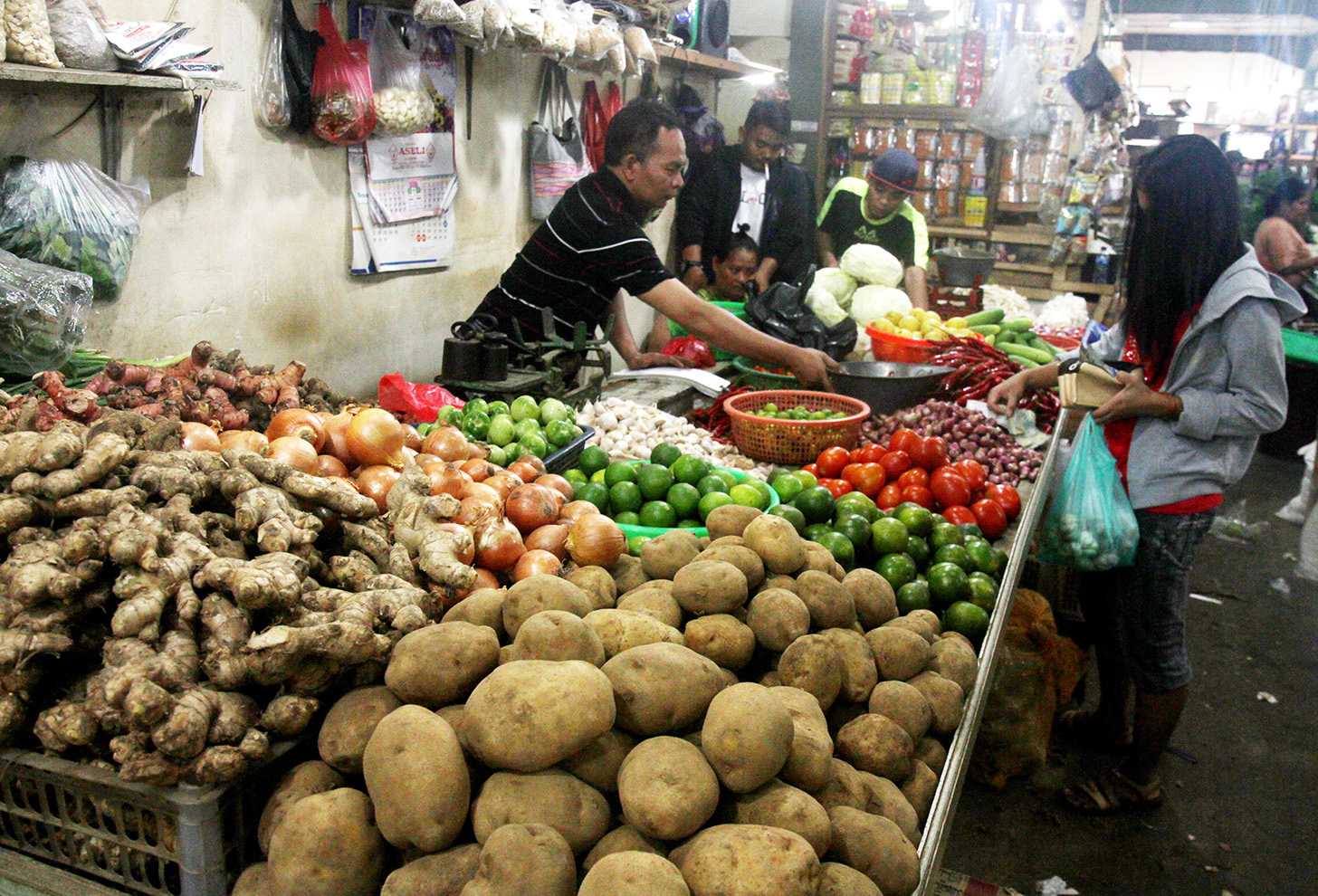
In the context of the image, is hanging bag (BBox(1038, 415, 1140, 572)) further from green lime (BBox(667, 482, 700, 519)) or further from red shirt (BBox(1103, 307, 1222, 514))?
green lime (BBox(667, 482, 700, 519))

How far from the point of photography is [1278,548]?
679 cm

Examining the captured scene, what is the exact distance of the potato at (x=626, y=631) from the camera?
62.1 inches

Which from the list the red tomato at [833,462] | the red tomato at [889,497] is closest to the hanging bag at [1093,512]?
the red tomato at [889,497]

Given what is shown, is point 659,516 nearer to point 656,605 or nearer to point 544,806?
point 656,605

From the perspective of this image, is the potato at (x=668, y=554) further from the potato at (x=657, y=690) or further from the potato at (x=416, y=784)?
the potato at (x=416, y=784)

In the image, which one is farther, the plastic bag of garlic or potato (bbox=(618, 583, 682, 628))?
Answer: the plastic bag of garlic

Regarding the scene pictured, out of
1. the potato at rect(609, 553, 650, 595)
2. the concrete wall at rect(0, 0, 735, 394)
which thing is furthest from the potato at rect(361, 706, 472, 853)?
the concrete wall at rect(0, 0, 735, 394)

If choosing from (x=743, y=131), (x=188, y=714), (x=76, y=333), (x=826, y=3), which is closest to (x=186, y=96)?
(x=76, y=333)

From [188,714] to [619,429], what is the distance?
106 inches

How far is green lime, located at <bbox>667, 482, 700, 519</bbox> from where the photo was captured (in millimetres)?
2721

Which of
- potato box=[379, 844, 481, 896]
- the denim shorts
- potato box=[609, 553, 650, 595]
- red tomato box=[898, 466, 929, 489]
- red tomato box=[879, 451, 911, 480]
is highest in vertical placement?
potato box=[609, 553, 650, 595]

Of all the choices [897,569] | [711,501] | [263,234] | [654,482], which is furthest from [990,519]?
[263,234]

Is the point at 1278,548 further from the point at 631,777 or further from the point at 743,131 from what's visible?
the point at 631,777

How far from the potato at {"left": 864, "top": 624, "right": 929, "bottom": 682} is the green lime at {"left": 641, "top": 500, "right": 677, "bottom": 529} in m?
0.88
